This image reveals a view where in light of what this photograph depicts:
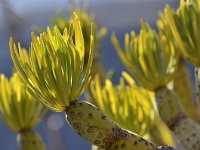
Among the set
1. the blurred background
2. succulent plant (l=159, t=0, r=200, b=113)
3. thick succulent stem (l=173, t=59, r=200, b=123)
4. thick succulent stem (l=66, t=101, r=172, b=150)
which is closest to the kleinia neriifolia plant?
thick succulent stem (l=66, t=101, r=172, b=150)

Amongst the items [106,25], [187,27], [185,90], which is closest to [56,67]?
[187,27]

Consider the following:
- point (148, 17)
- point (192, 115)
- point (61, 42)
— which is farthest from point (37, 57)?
point (148, 17)

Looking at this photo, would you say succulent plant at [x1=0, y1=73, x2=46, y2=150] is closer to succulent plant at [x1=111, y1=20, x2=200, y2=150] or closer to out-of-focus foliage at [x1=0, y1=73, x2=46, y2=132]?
out-of-focus foliage at [x1=0, y1=73, x2=46, y2=132]

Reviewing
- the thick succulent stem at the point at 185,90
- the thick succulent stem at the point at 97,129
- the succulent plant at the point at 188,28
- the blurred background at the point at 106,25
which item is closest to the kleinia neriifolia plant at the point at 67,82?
the thick succulent stem at the point at 97,129

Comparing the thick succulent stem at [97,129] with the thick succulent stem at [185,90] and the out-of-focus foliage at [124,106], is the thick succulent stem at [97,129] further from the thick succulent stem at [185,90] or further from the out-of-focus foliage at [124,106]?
the thick succulent stem at [185,90]

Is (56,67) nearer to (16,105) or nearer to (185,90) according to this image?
(16,105)
